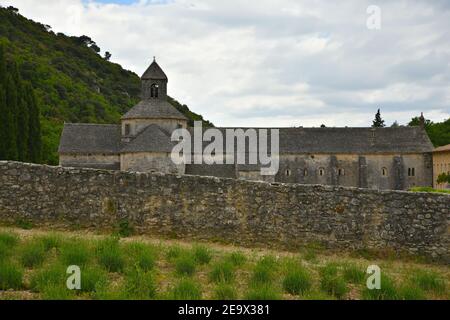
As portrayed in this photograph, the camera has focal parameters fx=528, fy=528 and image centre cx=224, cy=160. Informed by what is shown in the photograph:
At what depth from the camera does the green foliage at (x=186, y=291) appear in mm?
7430

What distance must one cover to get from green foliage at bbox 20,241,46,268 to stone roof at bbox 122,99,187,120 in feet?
112

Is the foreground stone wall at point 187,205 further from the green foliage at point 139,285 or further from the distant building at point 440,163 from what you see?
the distant building at point 440,163

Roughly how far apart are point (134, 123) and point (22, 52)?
152ft

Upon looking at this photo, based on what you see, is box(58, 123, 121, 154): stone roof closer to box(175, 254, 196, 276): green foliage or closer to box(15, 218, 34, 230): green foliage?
box(15, 218, 34, 230): green foliage

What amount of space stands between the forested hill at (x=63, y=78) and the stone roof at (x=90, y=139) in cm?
488

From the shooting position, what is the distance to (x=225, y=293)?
770 cm

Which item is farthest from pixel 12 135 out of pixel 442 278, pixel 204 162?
pixel 442 278

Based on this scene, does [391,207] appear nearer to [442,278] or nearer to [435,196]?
[435,196]

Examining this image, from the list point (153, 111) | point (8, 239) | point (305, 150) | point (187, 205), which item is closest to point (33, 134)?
point (153, 111)

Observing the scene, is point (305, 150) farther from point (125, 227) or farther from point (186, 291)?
point (186, 291)

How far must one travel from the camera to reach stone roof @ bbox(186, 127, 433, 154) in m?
47.6

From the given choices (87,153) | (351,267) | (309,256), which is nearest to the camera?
(351,267)

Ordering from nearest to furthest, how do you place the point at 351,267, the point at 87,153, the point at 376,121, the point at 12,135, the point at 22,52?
1. the point at 351,267
2. the point at 12,135
3. the point at 87,153
4. the point at 22,52
5. the point at 376,121

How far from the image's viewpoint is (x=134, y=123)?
142 ft
